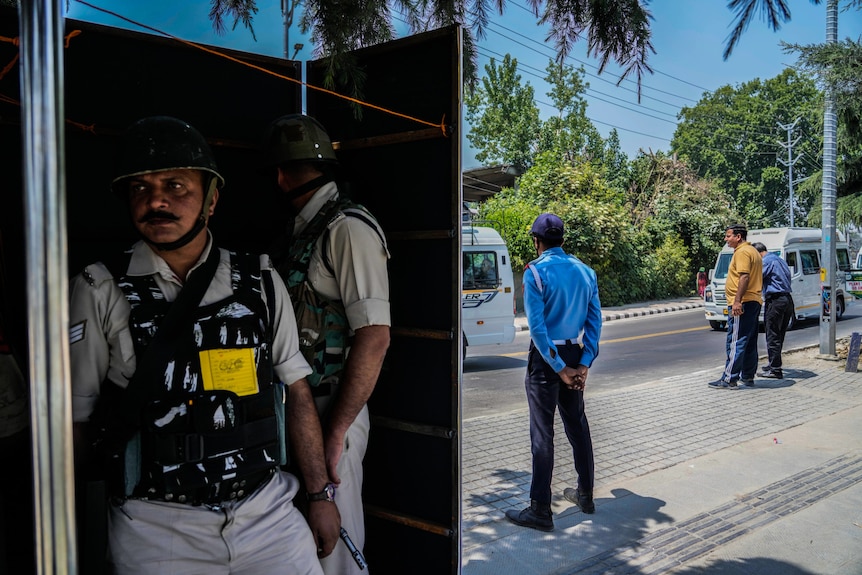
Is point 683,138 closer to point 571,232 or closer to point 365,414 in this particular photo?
point 571,232

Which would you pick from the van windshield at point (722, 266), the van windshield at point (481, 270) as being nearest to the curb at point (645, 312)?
the van windshield at point (722, 266)

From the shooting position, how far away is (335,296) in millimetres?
2494

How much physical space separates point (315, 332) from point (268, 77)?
1434 mm

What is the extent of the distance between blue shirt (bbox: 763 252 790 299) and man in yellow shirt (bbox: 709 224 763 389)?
1.15m

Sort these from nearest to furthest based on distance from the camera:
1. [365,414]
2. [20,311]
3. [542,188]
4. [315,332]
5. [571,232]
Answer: [20,311]
[315,332]
[365,414]
[571,232]
[542,188]

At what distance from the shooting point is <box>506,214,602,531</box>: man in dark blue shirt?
4.30 metres

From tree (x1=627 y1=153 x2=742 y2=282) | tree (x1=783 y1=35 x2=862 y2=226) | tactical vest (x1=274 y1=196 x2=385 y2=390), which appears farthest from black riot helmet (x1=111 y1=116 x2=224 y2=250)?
tree (x1=627 y1=153 x2=742 y2=282)

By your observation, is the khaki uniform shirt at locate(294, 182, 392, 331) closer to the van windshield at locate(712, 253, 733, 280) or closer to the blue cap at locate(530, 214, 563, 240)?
the blue cap at locate(530, 214, 563, 240)

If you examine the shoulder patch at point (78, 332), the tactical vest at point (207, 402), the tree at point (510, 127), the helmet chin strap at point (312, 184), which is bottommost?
the tactical vest at point (207, 402)

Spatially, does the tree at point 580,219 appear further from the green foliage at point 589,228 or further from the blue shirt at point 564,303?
the blue shirt at point 564,303

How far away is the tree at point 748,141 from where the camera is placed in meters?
48.8

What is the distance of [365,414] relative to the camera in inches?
105

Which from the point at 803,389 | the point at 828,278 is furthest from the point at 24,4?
the point at 828,278

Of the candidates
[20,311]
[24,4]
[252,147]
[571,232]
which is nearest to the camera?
[24,4]
